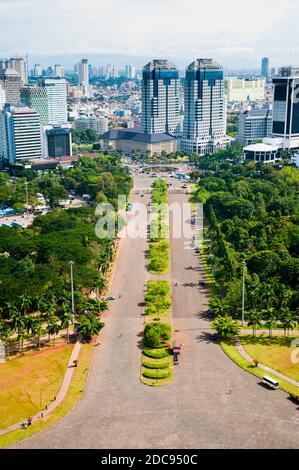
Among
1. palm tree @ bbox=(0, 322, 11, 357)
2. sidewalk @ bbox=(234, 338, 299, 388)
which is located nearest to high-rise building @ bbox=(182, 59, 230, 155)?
sidewalk @ bbox=(234, 338, 299, 388)

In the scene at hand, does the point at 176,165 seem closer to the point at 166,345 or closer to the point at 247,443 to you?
the point at 166,345

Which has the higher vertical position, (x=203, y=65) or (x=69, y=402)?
(x=203, y=65)

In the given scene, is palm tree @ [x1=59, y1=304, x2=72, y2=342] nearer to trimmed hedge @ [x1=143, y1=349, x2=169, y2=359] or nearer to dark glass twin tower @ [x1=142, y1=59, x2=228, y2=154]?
trimmed hedge @ [x1=143, y1=349, x2=169, y2=359]

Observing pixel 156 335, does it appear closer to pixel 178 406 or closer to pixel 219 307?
pixel 219 307

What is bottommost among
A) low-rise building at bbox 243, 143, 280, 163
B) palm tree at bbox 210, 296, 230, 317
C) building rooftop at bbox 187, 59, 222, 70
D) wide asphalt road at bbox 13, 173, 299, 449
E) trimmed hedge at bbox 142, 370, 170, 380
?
wide asphalt road at bbox 13, 173, 299, 449

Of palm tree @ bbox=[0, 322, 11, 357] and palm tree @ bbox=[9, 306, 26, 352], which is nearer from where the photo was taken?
palm tree @ bbox=[0, 322, 11, 357]

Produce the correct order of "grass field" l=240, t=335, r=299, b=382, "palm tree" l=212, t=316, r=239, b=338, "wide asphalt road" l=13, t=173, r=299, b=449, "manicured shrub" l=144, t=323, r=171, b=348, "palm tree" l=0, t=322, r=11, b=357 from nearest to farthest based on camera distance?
"wide asphalt road" l=13, t=173, r=299, b=449 → "grass field" l=240, t=335, r=299, b=382 → "palm tree" l=0, t=322, r=11, b=357 → "manicured shrub" l=144, t=323, r=171, b=348 → "palm tree" l=212, t=316, r=239, b=338

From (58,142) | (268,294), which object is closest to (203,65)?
(58,142)
